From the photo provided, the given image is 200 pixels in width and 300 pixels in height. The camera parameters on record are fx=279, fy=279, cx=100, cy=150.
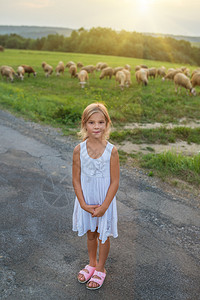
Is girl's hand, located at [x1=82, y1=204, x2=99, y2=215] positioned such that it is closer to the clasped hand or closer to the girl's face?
the clasped hand

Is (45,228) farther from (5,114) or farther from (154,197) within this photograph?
(5,114)

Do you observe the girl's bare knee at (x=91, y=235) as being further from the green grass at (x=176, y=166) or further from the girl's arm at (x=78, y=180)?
the green grass at (x=176, y=166)

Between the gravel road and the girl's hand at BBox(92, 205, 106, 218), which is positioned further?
the gravel road

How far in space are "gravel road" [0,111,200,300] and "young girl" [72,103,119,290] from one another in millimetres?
645

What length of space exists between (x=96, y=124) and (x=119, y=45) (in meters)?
74.8

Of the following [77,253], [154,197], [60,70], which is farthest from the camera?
[60,70]

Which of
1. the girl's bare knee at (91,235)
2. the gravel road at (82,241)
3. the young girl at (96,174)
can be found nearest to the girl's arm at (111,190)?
the young girl at (96,174)

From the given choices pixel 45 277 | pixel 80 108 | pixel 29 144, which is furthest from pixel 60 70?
pixel 45 277

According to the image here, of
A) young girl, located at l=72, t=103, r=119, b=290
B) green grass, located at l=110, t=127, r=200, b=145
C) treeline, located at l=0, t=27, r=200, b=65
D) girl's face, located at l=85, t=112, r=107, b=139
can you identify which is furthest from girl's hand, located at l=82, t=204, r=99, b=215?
treeline, located at l=0, t=27, r=200, b=65

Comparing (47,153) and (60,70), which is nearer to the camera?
Answer: (47,153)

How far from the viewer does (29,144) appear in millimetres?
7699

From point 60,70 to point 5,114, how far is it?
18.2 meters

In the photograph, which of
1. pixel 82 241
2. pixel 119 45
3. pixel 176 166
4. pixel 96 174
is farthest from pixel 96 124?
pixel 119 45

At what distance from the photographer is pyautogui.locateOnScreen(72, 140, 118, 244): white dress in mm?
2709
